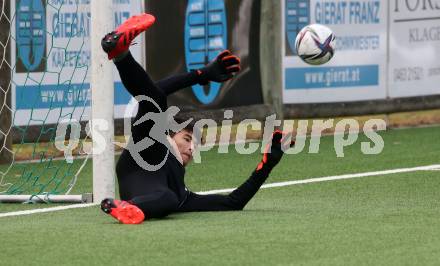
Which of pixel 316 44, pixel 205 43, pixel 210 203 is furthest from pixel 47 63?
pixel 210 203

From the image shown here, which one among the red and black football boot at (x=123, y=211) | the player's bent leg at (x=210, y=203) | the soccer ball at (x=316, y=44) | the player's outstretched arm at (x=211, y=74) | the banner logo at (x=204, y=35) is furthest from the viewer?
the banner logo at (x=204, y=35)

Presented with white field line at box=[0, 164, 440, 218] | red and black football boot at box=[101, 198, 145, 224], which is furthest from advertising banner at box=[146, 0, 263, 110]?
red and black football boot at box=[101, 198, 145, 224]

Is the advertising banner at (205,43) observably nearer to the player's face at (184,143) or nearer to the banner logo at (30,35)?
the banner logo at (30,35)

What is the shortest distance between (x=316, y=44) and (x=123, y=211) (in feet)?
14.6

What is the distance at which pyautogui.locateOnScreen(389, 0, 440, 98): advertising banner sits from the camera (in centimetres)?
1808

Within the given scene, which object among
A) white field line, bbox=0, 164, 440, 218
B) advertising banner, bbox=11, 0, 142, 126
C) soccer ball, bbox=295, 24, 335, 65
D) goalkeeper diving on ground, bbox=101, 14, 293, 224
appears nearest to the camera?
goalkeeper diving on ground, bbox=101, 14, 293, 224

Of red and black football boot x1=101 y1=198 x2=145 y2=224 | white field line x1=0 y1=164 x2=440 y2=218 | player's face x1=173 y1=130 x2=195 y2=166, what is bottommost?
white field line x1=0 y1=164 x2=440 y2=218

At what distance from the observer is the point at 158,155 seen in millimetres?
9344

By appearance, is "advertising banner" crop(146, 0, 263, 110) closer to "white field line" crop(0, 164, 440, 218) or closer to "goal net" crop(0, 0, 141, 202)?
"goal net" crop(0, 0, 141, 202)

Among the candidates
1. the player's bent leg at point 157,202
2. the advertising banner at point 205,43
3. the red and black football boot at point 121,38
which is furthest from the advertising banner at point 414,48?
the red and black football boot at point 121,38

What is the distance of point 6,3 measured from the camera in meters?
13.4

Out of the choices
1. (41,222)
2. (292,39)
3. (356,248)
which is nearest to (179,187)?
(41,222)

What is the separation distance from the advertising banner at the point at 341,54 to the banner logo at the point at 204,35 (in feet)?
3.58

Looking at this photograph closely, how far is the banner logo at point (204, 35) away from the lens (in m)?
15.7
